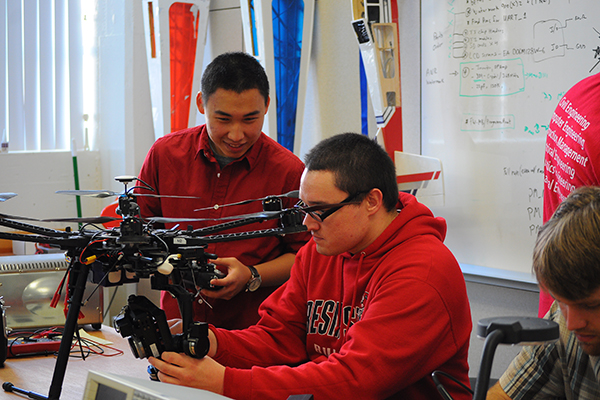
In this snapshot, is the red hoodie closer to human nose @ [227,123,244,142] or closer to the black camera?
the black camera

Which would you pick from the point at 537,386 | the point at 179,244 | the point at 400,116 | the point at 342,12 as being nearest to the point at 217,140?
the point at 179,244

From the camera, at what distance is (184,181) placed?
6.37 feet

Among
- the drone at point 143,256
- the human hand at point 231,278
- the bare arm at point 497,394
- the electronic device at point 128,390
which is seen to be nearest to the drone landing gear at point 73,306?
the drone at point 143,256

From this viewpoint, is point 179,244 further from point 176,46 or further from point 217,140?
point 176,46

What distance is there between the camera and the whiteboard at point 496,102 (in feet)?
8.31

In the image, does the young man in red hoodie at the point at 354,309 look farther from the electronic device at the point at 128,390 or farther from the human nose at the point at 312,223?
the electronic device at the point at 128,390

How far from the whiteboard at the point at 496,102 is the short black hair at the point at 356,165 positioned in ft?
4.60

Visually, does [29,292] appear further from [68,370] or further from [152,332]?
[152,332]

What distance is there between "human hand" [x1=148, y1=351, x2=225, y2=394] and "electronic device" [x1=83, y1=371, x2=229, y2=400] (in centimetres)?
26

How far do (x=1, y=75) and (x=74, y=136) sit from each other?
1.83ft

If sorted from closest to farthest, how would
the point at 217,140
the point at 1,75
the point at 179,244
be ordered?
the point at 179,244, the point at 217,140, the point at 1,75

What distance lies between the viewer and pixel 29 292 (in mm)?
1972

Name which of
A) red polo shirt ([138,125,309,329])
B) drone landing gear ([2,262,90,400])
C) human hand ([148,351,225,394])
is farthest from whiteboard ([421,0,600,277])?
drone landing gear ([2,262,90,400])

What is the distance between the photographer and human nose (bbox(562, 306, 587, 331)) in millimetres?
957
